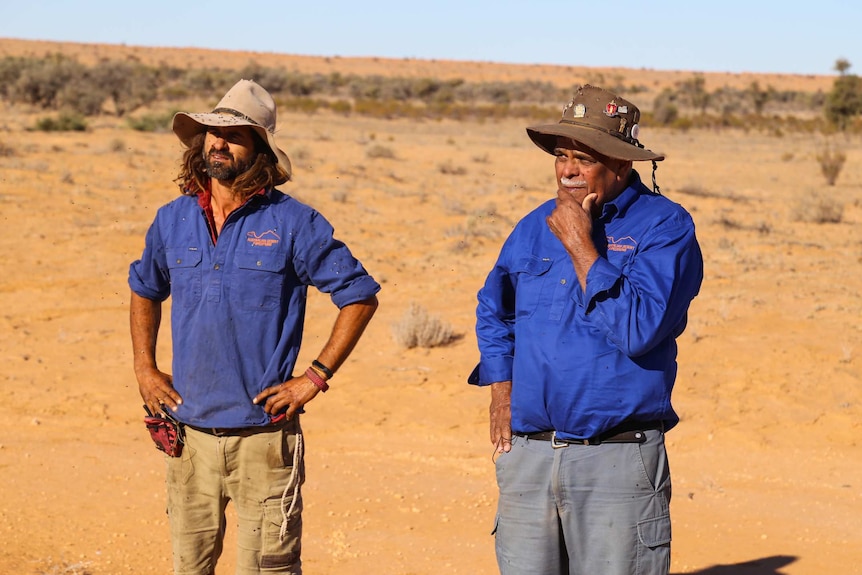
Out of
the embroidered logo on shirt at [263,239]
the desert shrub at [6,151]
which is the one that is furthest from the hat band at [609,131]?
the desert shrub at [6,151]

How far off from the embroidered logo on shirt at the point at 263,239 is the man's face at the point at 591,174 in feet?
3.15

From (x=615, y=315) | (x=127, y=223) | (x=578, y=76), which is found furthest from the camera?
(x=578, y=76)

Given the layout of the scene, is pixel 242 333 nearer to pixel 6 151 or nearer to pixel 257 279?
pixel 257 279

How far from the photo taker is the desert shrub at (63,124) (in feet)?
79.4

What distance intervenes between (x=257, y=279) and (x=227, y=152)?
45 cm

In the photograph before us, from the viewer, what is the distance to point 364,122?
37.8m

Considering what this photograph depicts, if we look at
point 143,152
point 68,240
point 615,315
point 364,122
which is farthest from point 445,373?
point 364,122

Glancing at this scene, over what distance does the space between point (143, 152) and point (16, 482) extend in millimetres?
15031

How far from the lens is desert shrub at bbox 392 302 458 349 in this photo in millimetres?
8820

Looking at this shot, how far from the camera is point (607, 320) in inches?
109

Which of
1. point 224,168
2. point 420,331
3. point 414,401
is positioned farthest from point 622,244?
point 420,331

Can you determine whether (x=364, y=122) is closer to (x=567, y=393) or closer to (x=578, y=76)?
(x=567, y=393)

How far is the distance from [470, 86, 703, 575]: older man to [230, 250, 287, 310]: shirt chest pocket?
0.81 m

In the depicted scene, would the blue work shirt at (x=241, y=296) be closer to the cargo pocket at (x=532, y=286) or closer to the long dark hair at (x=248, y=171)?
the long dark hair at (x=248, y=171)
